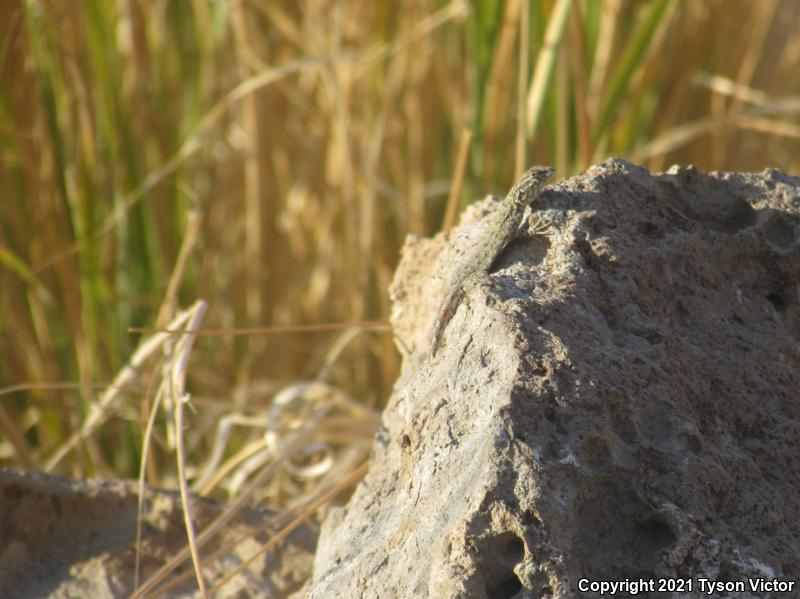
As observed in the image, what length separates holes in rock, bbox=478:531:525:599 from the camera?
104 cm

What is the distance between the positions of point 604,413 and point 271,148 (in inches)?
97.6

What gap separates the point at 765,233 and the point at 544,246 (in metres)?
0.35

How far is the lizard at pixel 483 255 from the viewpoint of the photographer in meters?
1.30

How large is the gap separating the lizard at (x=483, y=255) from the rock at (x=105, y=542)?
0.67 meters

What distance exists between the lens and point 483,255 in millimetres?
1372

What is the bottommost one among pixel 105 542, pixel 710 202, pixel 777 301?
pixel 105 542

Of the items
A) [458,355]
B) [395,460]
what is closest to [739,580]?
[458,355]

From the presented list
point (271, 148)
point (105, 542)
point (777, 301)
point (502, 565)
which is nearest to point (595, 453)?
point (502, 565)

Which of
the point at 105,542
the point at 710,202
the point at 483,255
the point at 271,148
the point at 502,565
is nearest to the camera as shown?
the point at 502,565

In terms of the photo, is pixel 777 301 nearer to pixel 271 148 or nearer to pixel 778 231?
pixel 778 231

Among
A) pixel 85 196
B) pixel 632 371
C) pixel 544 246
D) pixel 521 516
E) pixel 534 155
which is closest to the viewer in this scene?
pixel 521 516

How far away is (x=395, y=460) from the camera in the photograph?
1425 mm

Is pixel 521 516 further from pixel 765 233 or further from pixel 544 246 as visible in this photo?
pixel 765 233

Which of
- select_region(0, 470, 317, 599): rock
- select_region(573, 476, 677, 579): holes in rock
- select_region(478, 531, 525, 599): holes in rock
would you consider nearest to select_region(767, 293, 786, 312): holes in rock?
select_region(573, 476, 677, 579): holes in rock
